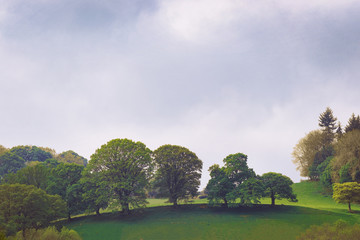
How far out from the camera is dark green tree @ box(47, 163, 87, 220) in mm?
54562

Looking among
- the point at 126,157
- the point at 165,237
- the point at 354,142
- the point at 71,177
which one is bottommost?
the point at 165,237

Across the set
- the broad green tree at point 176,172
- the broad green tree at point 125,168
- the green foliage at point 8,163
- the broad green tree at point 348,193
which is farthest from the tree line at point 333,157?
the green foliage at point 8,163

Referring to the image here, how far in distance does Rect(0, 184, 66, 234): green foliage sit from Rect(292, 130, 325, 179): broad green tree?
298 ft

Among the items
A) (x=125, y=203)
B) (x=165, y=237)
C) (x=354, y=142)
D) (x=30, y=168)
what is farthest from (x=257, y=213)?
(x=30, y=168)

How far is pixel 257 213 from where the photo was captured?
53.8 meters

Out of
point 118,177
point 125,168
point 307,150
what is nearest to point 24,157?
point 118,177

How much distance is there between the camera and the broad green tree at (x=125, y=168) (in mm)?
55406

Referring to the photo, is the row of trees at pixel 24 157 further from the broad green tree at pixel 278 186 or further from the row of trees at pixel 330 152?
the row of trees at pixel 330 152

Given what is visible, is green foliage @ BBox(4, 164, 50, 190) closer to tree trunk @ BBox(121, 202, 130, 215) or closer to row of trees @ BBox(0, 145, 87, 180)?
tree trunk @ BBox(121, 202, 130, 215)

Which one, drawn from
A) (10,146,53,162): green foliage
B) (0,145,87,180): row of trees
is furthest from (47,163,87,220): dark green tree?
(10,146,53,162): green foliage

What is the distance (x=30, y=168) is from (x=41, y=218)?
18155mm

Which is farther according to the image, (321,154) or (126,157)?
(321,154)

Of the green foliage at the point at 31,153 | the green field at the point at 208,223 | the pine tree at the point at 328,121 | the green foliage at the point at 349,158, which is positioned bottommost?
the green field at the point at 208,223

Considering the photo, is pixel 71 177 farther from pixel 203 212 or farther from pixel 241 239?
pixel 241 239
